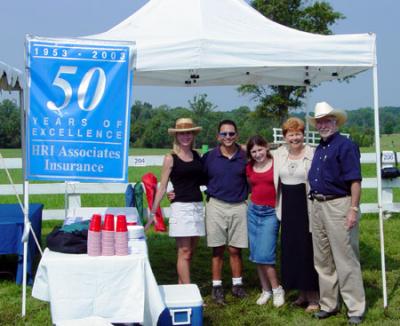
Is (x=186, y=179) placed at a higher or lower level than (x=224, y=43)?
lower

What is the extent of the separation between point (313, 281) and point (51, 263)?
234cm

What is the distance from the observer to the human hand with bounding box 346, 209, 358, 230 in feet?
13.9

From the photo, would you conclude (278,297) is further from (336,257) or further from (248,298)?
(336,257)

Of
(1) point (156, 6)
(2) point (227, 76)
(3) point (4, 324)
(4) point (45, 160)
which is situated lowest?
(3) point (4, 324)

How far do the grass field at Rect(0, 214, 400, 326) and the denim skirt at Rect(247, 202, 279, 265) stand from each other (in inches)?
18.2

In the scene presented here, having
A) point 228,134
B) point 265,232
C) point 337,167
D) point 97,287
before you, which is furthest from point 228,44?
point 97,287

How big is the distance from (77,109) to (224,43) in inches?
53.1

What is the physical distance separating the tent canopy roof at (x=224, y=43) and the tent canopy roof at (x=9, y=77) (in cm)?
91

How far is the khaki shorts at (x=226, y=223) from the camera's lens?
A: 4.83 m

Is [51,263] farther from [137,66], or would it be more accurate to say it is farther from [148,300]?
[137,66]

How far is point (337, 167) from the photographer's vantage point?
426cm

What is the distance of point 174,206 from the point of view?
→ 477 centimetres

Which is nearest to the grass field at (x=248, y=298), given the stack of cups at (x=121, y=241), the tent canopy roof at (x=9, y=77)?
the stack of cups at (x=121, y=241)

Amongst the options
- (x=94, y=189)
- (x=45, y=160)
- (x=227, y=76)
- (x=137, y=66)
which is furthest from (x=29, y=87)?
(x=94, y=189)
